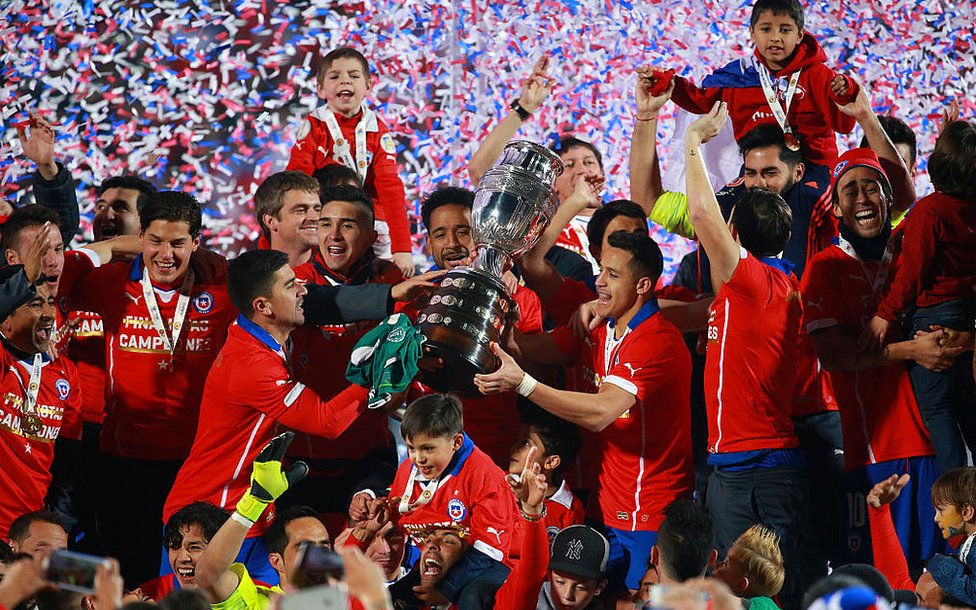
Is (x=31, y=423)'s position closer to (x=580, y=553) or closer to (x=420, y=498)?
(x=420, y=498)

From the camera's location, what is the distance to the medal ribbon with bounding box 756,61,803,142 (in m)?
5.88

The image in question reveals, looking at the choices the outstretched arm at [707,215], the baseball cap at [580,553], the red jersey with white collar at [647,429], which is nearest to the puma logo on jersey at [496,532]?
the baseball cap at [580,553]

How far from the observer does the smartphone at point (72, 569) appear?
2059 millimetres

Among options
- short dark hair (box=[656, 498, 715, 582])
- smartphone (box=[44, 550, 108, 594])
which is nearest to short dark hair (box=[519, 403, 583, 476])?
short dark hair (box=[656, 498, 715, 582])

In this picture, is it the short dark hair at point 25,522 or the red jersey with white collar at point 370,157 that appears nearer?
the short dark hair at point 25,522

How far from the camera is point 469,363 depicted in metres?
4.25

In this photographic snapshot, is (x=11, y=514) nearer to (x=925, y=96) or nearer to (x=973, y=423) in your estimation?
(x=973, y=423)

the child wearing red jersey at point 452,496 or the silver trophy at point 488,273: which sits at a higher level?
the silver trophy at point 488,273

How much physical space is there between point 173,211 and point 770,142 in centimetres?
253

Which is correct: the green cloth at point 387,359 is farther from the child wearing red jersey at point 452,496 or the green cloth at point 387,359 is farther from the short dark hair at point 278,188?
the short dark hair at point 278,188

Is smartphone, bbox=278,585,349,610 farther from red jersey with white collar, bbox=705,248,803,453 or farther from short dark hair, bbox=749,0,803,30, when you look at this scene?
short dark hair, bbox=749,0,803,30

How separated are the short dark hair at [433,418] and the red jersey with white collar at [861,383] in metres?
1.39

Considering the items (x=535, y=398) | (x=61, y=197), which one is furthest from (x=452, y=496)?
(x=61, y=197)

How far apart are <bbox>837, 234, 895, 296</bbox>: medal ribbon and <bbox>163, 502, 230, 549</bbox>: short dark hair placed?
8.36 ft
